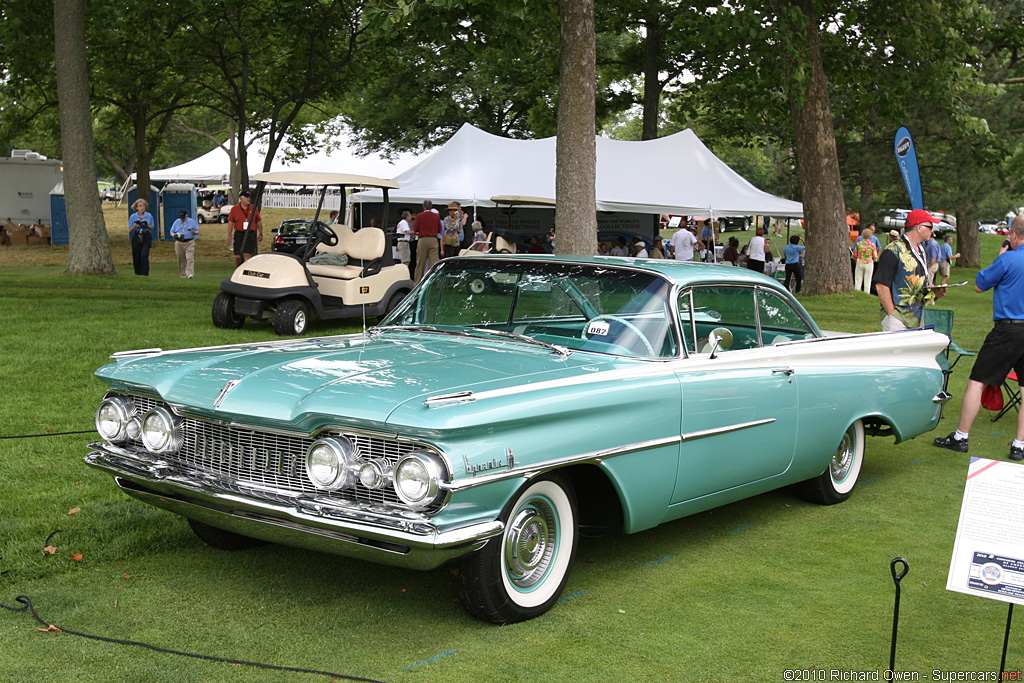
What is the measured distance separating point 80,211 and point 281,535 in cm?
1685

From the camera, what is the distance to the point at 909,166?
1053 cm

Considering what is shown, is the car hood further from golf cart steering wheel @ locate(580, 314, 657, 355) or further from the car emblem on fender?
golf cart steering wheel @ locate(580, 314, 657, 355)

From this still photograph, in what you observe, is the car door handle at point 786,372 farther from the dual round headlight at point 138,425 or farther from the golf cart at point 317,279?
the golf cart at point 317,279

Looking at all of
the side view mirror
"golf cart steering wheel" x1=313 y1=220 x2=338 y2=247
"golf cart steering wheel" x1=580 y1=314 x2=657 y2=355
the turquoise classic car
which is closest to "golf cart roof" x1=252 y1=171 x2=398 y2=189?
"golf cart steering wheel" x1=313 y1=220 x2=338 y2=247

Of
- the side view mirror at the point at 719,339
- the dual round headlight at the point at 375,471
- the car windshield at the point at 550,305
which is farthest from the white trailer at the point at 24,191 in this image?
the dual round headlight at the point at 375,471

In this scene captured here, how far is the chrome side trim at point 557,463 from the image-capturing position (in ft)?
12.1

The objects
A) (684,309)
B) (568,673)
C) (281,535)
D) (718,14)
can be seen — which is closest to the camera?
(568,673)

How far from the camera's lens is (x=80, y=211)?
61.6 ft

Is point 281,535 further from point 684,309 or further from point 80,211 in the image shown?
point 80,211

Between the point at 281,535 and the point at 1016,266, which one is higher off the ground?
the point at 1016,266

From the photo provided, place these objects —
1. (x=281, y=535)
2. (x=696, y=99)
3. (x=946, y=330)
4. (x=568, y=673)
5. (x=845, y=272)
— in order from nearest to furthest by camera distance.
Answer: (x=568, y=673) < (x=281, y=535) < (x=946, y=330) < (x=845, y=272) < (x=696, y=99)

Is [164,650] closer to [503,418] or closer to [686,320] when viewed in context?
[503,418]

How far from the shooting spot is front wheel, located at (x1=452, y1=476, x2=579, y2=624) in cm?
396

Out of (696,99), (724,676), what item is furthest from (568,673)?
(696,99)
